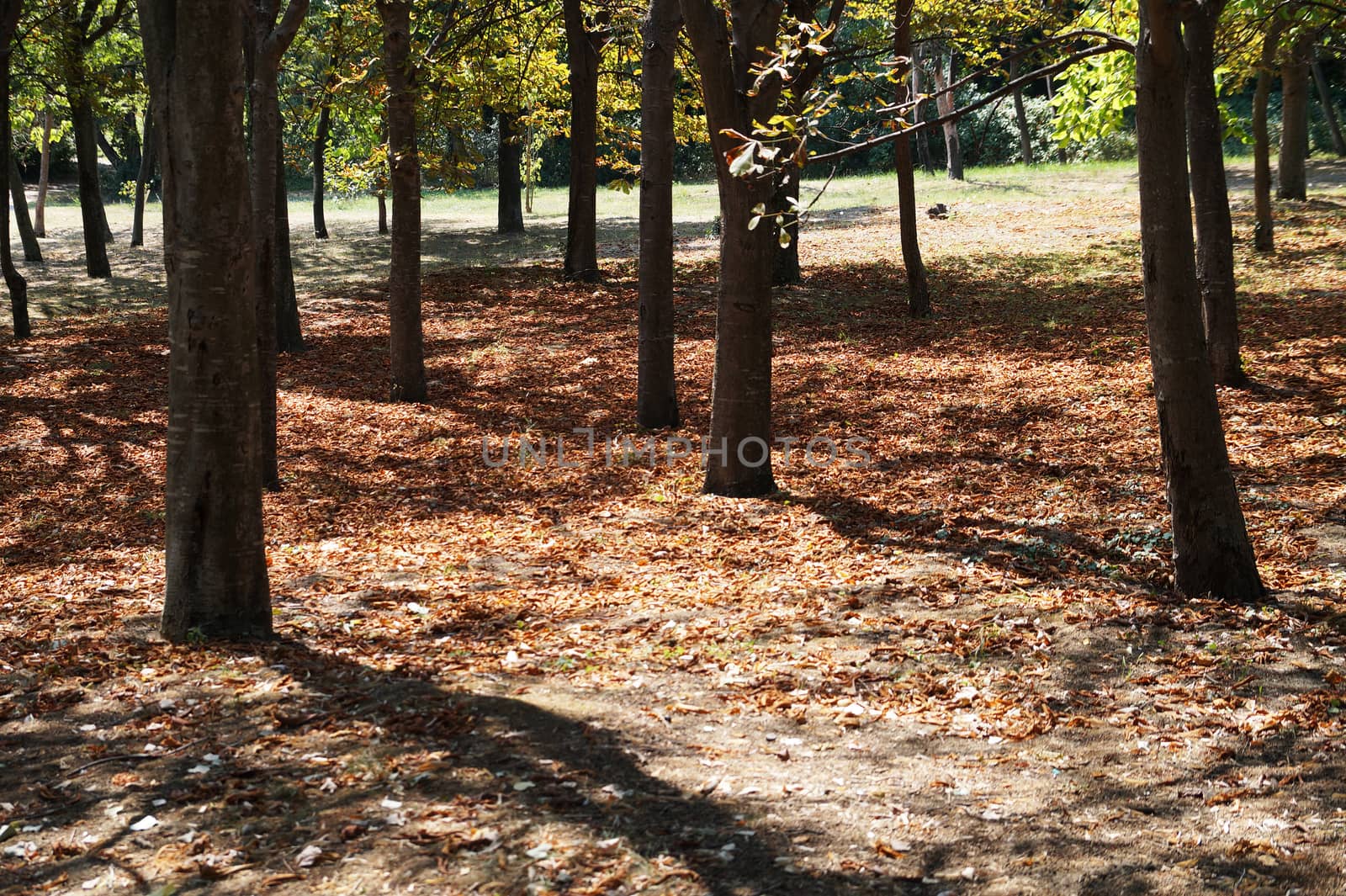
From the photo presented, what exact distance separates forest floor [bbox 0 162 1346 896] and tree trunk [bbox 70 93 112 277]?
11018 millimetres

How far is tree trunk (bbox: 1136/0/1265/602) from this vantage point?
243 inches

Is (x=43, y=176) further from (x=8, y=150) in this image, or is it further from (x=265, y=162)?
(x=265, y=162)

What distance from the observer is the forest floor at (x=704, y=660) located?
413 cm

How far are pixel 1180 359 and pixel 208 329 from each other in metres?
5.28

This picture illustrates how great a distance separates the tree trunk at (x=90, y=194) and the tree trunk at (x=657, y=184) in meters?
15.5

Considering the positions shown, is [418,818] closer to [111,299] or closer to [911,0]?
[911,0]

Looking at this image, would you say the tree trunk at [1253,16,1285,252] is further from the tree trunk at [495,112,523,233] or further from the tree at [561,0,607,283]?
the tree trunk at [495,112,523,233]

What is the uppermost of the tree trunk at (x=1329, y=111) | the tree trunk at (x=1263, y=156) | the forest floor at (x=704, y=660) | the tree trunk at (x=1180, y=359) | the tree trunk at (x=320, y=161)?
the tree trunk at (x=1329, y=111)

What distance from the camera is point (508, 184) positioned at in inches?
1145

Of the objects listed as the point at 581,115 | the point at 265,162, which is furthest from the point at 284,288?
the point at 265,162

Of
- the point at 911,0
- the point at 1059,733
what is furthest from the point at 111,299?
the point at 1059,733

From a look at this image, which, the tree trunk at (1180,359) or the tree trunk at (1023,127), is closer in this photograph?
the tree trunk at (1180,359)

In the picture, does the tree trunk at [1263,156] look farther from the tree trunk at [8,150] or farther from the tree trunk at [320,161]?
the tree trunk at [320,161]

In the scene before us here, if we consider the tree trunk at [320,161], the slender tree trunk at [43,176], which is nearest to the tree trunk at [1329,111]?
the tree trunk at [320,161]
